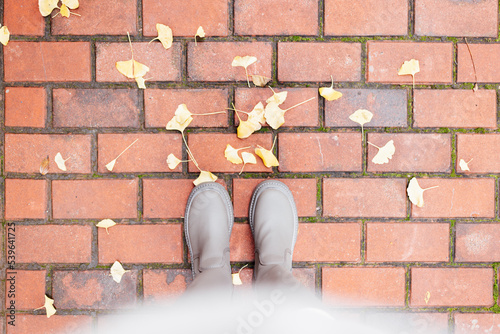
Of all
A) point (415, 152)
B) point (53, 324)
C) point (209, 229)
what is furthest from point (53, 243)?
point (415, 152)

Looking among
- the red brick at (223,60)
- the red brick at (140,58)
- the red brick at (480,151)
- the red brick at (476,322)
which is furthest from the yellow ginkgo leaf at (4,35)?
the red brick at (476,322)

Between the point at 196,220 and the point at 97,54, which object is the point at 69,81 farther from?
the point at 196,220

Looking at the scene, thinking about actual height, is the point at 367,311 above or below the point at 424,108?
below

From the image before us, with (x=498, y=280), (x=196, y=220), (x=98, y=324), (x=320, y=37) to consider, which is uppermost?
(x=320, y=37)

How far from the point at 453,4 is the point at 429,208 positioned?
27.8 inches

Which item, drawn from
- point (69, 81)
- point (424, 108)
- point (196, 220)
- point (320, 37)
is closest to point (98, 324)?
point (196, 220)

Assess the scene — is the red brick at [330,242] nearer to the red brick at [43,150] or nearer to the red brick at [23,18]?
the red brick at [43,150]

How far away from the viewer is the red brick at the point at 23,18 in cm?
113

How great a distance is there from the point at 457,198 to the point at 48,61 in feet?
4.87

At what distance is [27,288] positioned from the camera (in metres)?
1.18

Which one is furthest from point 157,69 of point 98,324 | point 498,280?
point 498,280

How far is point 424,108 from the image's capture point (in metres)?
1.16

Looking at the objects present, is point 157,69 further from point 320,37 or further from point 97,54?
point 320,37

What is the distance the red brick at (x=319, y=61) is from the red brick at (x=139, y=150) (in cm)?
44
